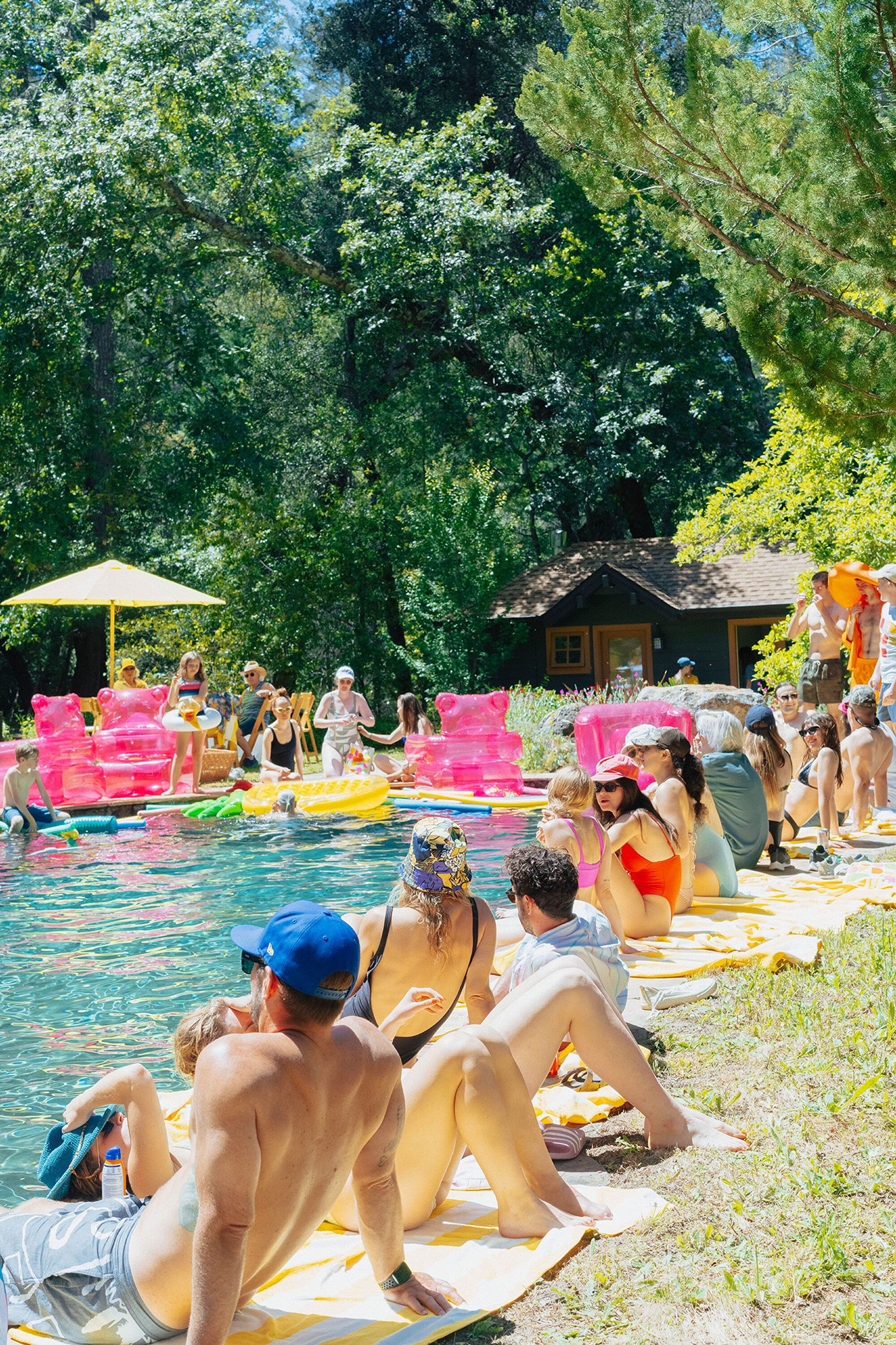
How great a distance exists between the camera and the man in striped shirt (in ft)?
13.7

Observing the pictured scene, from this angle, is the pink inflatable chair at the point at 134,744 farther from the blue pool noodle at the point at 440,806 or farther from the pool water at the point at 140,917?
the blue pool noodle at the point at 440,806

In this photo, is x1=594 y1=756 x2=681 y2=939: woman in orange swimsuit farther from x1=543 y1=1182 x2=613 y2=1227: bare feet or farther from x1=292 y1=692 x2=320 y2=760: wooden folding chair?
x1=292 y1=692 x2=320 y2=760: wooden folding chair

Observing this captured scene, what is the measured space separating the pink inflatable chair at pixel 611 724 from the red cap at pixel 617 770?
5032 mm

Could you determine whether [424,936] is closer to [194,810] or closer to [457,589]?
[194,810]

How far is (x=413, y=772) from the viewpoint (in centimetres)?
1556

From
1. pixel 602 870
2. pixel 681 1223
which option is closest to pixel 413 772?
pixel 602 870

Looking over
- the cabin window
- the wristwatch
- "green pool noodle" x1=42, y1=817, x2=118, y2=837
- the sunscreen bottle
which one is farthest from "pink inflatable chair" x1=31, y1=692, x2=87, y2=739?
the cabin window

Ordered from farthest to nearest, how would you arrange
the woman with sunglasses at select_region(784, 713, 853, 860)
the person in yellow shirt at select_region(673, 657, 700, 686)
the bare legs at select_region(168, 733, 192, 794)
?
the person in yellow shirt at select_region(673, 657, 700, 686) < the bare legs at select_region(168, 733, 192, 794) < the woman with sunglasses at select_region(784, 713, 853, 860)

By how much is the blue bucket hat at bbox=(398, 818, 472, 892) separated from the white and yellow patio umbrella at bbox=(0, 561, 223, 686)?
44.4 feet

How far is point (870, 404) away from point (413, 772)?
10.6 m

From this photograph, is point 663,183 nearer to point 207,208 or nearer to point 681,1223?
point 681,1223

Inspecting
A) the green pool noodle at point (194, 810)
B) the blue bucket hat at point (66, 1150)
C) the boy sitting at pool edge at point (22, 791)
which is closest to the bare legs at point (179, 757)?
the green pool noodle at point (194, 810)

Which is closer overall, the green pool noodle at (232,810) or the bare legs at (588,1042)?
the bare legs at (588,1042)

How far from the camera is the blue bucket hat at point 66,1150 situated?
3.43 metres
